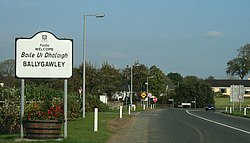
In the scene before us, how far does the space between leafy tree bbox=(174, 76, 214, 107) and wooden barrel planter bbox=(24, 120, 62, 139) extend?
108270 mm

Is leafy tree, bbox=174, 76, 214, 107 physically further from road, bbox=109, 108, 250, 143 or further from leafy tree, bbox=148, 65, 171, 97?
road, bbox=109, 108, 250, 143

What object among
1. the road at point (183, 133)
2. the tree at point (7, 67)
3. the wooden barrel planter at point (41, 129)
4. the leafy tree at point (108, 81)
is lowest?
the road at point (183, 133)

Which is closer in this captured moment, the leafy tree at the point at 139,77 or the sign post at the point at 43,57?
the sign post at the point at 43,57

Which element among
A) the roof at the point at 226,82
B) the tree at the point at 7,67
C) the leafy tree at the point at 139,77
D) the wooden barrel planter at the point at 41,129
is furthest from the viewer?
the roof at the point at 226,82

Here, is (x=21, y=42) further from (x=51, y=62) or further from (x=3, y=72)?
(x=3, y=72)

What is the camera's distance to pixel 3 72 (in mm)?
88750

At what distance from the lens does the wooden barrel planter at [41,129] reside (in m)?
14.4

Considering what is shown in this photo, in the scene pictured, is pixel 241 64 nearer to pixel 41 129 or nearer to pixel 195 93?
pixel 195 93

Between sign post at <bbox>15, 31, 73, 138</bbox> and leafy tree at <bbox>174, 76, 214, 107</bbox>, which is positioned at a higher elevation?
sign post at <bbox>15, 31, 73, 138</bbox>

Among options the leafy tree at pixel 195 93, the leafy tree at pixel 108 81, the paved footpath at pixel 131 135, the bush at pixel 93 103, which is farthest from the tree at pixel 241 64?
the paved footpath at pixel 131 135

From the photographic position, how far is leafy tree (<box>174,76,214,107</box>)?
121m

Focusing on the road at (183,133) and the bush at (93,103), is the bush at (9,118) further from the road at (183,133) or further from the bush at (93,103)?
the bush at (93,103)

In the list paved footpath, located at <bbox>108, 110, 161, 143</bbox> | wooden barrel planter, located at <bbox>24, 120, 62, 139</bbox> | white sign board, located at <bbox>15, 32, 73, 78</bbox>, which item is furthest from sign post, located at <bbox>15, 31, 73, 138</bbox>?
paved footpath, located at <bbox>108, 110, 161, 143</bbox>

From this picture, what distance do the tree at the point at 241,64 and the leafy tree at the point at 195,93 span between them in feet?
50.9
